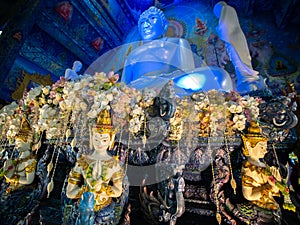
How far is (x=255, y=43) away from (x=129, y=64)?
249 centimetres

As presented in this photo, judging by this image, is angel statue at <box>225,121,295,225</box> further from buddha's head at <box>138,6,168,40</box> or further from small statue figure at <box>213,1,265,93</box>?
buddha's head at <box>138,6,168,40</box>

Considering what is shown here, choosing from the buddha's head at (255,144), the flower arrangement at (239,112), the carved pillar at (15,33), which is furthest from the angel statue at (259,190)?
the carved pillar at (15,33)

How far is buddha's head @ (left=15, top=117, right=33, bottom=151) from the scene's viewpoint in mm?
1453

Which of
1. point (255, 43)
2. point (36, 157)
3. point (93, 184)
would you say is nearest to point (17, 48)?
point (36, 157)

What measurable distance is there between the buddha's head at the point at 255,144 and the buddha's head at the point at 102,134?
87cm

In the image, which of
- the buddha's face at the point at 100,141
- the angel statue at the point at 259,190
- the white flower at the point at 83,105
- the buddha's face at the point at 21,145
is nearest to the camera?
the angel statue at the point at 259,190

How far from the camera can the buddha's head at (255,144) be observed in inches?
37.6

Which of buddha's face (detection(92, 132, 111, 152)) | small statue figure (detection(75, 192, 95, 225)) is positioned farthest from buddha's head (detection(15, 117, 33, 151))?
small statue figure (detection(75, 192, 95, 225))

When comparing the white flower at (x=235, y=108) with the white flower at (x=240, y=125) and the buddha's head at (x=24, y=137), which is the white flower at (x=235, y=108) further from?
the buddha's head at (x=24, y=137)

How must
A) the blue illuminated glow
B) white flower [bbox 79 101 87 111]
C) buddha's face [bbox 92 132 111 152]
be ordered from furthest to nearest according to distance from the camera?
the blue illuminated glow
white flower [bbox 79 101 87 111]
buddha's face [bbox 92 132 111 152]

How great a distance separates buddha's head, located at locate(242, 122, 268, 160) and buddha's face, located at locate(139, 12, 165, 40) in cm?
230

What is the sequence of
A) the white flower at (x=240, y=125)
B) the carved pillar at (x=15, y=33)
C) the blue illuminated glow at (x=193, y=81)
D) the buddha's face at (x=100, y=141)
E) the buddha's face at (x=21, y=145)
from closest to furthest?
the white flower at (x=240, y=125) < the buddha's face at (x=100, y=141) < the buddha's face at (x=21, y=145) < the blue illuminated glow at (x=193, y=81) < the carved pillar at (x=15, y=33)

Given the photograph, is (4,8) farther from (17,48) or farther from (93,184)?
(93,184)

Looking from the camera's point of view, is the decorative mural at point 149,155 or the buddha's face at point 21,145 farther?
the buddha's face at point 21,145
